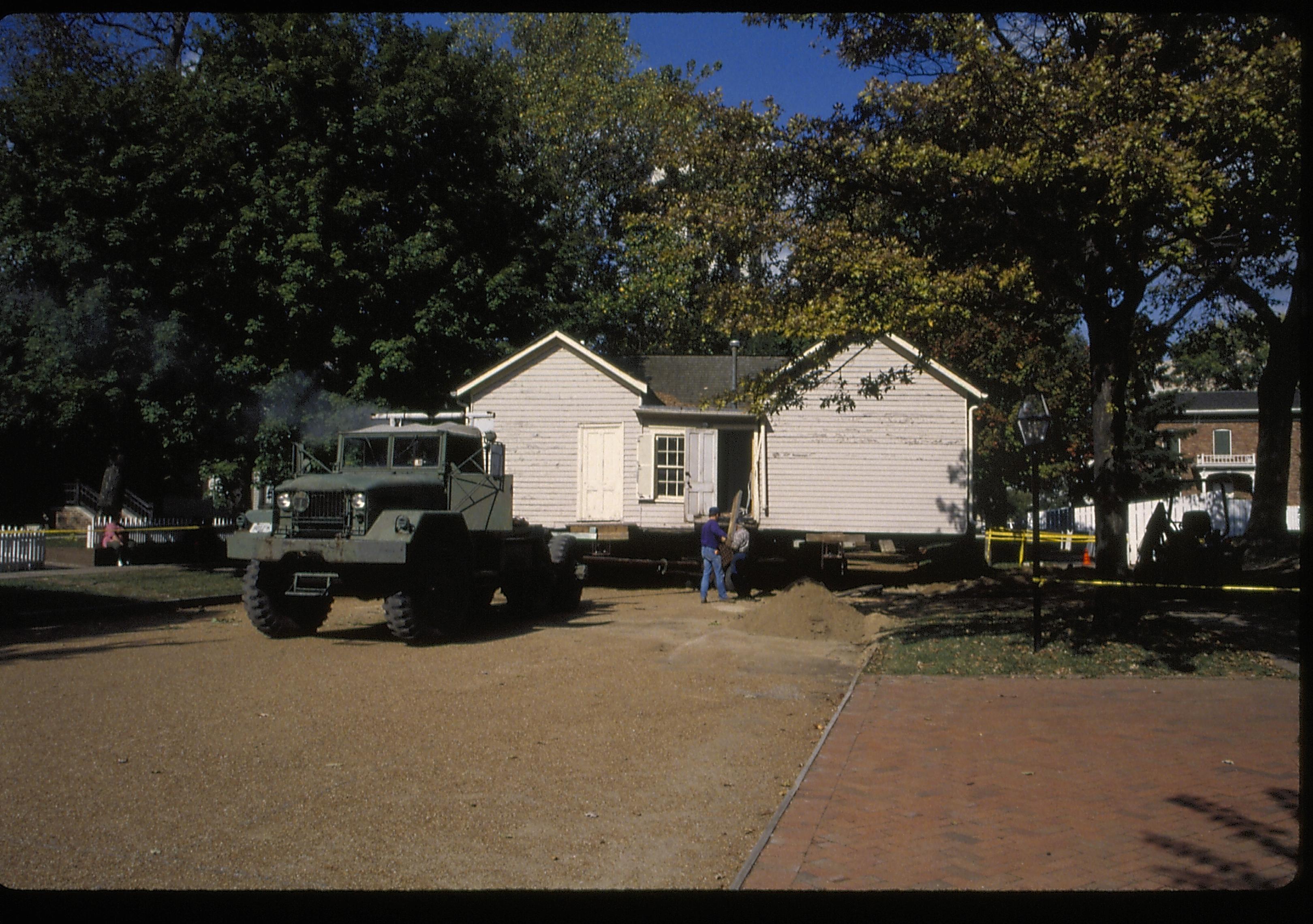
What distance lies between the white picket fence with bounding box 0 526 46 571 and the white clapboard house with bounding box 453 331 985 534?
9.67m

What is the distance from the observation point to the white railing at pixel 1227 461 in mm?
51031

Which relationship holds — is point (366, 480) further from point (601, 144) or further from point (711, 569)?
point (601, 144)

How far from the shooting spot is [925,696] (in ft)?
32.9

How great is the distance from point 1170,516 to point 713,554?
10.7 metres

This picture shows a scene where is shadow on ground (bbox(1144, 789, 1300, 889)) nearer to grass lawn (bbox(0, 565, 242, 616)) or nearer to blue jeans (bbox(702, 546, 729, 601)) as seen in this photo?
blue jeans (bbox(702, 546, 729, 601))

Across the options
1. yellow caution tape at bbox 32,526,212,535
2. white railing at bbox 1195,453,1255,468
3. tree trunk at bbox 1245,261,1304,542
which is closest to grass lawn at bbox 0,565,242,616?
yellow caution tape at bbox 32,526,212,535

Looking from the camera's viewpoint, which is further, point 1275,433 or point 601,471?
point 601,471

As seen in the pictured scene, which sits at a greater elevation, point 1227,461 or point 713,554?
point 1227,461

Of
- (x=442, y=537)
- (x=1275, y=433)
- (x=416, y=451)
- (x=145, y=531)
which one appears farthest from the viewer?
(x=145, y=531)

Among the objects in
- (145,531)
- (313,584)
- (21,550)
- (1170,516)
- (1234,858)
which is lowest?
(1234,858)

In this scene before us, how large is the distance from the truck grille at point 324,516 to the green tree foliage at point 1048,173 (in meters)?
5.96

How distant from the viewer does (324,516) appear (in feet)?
44.6

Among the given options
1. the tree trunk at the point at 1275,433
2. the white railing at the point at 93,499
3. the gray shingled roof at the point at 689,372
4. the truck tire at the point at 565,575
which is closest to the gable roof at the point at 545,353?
Result: the gray shingled roof at the point at 689,372

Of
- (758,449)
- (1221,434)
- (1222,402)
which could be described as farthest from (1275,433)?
(1222,402)
